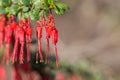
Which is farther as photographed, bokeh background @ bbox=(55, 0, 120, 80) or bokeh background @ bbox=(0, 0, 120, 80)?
bokeh background @ bbox=(55, 0, 120, 80)

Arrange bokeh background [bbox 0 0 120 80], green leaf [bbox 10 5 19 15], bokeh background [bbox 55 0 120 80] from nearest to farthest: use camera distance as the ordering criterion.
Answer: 1. green leaf [bbox 10 5 19 15]
2. bokeh background [bbox 0 0 120 80]
3. bokeh background [bbox 55 0 120 80]

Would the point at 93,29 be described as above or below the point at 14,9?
above

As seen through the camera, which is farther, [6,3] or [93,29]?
[93,29]

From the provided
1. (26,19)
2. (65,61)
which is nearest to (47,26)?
(26,19)

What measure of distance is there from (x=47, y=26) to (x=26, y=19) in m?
0.12

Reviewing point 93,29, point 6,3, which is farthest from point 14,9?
point 93,29

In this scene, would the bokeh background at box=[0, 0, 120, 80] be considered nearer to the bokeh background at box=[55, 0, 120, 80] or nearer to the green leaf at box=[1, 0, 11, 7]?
the bokeh background at box=[55, 0, 120, 80]

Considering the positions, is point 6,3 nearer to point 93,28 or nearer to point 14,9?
point 14,9

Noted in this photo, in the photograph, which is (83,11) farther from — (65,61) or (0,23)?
(0,23)

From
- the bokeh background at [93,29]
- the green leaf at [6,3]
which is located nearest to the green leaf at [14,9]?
the green leaf at [6,3]

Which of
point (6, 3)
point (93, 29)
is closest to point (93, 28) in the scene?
point (93, 29)

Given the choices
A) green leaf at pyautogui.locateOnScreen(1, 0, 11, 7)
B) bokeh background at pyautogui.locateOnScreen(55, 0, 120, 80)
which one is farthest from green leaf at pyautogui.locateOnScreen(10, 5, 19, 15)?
bokeh background at pyautogui.locateOnScreen(55, 0, 120, 80)

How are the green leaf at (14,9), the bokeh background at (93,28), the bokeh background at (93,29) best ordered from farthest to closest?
the bokeh background at (93,28) → the bokeh background at (93,29) → the green leaf at (14,9)

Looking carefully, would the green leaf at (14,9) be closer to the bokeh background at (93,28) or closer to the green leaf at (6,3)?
the green leaf at (6,3)
